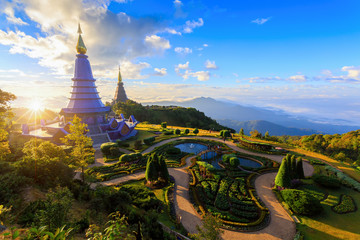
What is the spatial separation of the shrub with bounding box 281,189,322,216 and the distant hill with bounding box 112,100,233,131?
6397 centimetres

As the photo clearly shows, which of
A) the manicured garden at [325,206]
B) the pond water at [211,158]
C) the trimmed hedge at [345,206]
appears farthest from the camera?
the pond water at [211,158]

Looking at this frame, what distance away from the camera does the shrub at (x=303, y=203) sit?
49.4 feet

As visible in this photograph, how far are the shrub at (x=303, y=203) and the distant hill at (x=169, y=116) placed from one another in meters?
64.0

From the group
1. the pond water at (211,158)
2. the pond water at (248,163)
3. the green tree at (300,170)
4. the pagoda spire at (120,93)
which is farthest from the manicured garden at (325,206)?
the pagoda spire at (120,93)

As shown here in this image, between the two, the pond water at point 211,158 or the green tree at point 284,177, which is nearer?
the green tree at point 284,177

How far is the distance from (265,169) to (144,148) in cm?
2525

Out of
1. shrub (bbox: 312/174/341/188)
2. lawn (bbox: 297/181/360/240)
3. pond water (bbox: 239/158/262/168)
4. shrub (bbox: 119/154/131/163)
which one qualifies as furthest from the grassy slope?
shrub (bbox: 119/154/131/163)

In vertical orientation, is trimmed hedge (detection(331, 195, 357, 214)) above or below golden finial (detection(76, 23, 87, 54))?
below

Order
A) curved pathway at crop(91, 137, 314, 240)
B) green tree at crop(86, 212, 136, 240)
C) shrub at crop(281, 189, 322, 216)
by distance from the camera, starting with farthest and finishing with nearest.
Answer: shrub at crop(281, 189, 322, 216), curved pathway at crop(91, 137, 314, 240), green tree at crop(86, 212, 136, 240)

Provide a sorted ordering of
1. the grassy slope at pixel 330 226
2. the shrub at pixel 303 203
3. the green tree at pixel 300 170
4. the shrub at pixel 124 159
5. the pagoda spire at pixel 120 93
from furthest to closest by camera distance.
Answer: the pagoda spire at pixel 120 93 < the shrub at pixel 124 159 < the green tree at pixel 300 170 < the shrub at pixel 303 203 < the grassy slope at pixel 330 226

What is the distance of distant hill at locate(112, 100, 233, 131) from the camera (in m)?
81.2

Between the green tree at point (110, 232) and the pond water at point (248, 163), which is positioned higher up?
the green tree at point (110, 232)

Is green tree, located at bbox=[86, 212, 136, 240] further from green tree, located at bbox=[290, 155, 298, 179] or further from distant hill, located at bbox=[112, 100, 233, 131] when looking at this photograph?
distant hill, located at bbox=[112, 100, 233, 131]

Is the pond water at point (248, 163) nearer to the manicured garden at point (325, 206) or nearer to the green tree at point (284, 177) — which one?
the manicured garden at point (325, 206)
